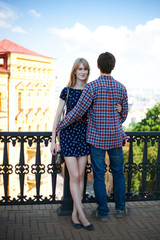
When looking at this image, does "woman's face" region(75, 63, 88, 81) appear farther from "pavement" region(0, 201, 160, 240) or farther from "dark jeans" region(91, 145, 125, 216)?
"pavement" region(0, 201, 160, 240)

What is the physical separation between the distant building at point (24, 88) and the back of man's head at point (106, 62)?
30.1 m

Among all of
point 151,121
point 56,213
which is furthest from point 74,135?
point 151,121

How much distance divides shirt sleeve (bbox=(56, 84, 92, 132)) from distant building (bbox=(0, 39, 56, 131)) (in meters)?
30.1

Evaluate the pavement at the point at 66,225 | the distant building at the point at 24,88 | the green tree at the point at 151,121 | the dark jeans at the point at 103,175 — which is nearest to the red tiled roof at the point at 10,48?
the distant building at the point at 24,88

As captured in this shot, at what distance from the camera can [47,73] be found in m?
37.9

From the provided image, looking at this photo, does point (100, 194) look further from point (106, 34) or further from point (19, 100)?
point (106, 34)

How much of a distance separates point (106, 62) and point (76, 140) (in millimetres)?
980

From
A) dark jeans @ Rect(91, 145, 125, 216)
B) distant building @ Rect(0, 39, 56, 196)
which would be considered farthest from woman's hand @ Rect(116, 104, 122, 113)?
distant building @ Rect(0, 39, 56, 196)

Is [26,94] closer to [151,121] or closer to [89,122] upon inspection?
[151,121]

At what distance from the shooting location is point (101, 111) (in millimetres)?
3641

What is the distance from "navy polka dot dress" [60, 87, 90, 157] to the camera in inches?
146

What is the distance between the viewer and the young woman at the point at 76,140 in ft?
12.2

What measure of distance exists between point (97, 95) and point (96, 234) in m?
1.60

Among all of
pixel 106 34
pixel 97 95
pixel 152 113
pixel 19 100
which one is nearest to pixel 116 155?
pixel 97 95
